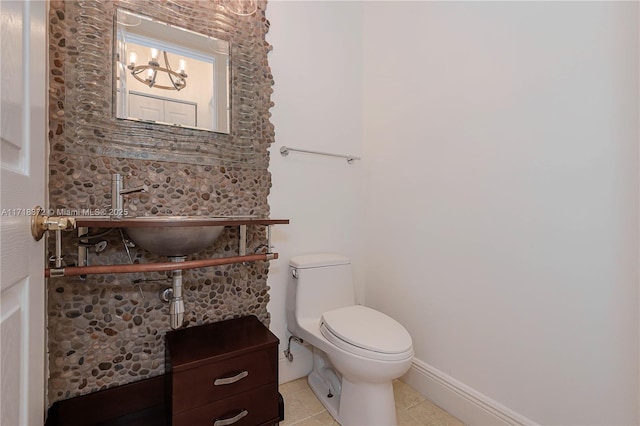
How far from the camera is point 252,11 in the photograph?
1.58 metres

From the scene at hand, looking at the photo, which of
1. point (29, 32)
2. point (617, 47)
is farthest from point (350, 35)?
point (29, 32)

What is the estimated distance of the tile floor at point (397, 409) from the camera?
4.65ft

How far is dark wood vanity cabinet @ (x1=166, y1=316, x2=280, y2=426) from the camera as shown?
1.09 m

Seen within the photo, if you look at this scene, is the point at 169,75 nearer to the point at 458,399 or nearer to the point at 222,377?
the point at 222,377

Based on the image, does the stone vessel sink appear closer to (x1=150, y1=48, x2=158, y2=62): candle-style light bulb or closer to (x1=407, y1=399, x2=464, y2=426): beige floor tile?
(x1=150, y1=48, x2=158, y2=62): candle-style light bulb

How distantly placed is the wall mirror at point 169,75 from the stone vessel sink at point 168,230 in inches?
22.0

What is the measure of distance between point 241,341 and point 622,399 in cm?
138

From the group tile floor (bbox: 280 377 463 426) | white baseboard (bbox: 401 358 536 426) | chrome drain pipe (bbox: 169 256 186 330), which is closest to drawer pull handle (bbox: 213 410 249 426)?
tile floor (bbox: 280 377 463 426)

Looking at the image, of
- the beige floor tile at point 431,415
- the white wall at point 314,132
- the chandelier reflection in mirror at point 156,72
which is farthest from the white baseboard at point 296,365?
the chandelier reflection in mirror at point 156,72

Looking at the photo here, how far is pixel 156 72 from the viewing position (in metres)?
1.36

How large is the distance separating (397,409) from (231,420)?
0.83 meters

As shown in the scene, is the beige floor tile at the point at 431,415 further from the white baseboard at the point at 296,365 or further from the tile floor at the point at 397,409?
the white baseboard at the point at 296,365

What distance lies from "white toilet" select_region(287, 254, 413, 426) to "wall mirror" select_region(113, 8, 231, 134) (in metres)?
0.91

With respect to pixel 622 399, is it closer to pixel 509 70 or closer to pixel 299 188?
pixel 509 70
